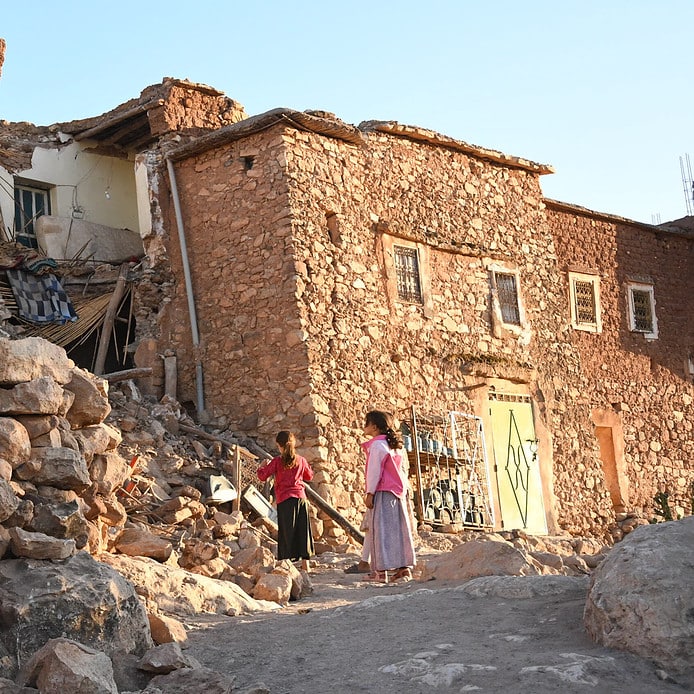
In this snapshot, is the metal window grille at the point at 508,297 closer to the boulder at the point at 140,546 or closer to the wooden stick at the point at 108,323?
the wooden stick at the point at 108,323

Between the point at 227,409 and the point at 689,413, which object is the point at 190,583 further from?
the point at 689,413

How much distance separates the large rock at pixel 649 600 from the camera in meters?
4.72

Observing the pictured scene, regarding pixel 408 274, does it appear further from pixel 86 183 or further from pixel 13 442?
pixel 13 442

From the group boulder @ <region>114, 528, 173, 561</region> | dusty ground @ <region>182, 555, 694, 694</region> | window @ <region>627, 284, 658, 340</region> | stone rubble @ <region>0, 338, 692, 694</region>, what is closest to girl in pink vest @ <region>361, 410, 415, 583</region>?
stone rubble @ <region>0, 338, 692, 694</region>

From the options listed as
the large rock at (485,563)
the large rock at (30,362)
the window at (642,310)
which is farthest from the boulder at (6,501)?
the window at (642,310)

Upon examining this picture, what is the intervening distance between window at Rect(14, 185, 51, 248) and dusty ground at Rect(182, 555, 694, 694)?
10323 mm

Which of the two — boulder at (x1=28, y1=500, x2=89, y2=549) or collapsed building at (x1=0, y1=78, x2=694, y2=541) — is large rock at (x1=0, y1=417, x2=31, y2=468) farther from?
collapsed building at (x1=0, y1=78, x2=694, y2=541)

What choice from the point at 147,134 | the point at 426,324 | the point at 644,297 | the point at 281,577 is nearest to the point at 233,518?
the point at 281,577

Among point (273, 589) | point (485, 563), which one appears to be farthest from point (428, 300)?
point (273, 589)

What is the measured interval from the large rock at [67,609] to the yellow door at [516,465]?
1010 cm

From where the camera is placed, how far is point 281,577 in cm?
784

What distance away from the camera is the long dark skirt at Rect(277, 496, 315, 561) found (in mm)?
9641

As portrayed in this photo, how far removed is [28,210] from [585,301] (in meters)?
8.81

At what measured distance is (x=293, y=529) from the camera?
9648 mm
